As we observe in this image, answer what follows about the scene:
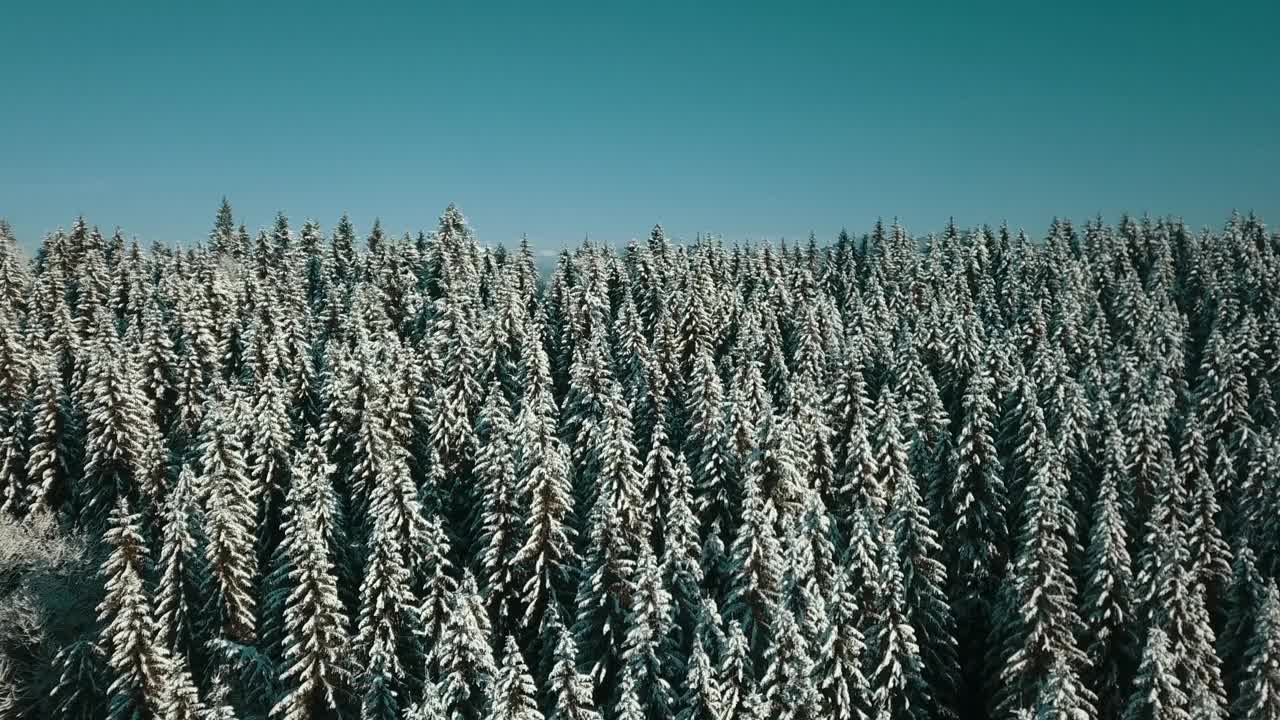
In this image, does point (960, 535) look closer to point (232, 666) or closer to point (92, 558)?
point (232, 666)

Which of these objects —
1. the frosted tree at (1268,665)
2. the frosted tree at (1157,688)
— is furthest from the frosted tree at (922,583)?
the frosted tree at (1268,665)

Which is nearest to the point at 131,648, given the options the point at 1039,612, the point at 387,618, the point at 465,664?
the point at 387,618

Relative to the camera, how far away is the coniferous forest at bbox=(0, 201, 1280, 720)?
2781 cm

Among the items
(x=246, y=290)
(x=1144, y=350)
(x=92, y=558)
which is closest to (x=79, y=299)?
(x=246, y=290)

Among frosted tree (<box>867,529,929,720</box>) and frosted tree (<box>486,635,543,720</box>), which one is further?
frosted tree (<box>867,529,929,720</box>)

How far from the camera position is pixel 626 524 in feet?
116

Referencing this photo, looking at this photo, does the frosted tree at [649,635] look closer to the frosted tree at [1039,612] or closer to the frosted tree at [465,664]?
the frosted tree at [465,664]

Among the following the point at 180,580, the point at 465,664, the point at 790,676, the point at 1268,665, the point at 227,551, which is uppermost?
the point at 227,551

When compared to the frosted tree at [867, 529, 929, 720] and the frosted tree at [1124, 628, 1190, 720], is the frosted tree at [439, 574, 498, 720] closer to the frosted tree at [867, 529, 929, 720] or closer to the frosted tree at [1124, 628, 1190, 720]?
the frosted tree at [867, 529, 929, 720]

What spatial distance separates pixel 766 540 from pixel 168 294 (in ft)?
229

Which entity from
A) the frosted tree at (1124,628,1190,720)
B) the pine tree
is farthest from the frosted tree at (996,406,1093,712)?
the pine tree

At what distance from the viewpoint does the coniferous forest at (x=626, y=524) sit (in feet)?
91.2

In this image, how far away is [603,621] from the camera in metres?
33.0

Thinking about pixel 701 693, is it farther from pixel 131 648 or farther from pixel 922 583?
pixel 131 648
